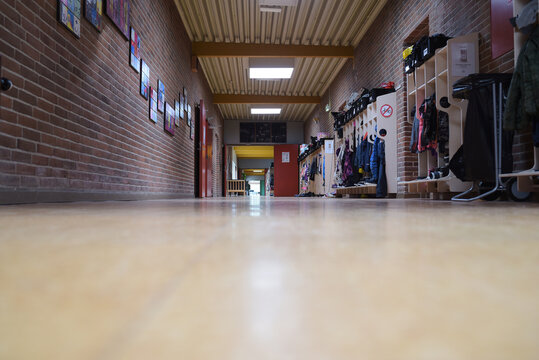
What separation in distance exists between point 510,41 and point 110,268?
385cm

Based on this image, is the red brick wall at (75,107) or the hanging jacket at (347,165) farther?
the hanging jacket at (347,165)

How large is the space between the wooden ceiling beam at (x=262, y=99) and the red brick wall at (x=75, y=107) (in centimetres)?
579

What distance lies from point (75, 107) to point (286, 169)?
11.9 metres

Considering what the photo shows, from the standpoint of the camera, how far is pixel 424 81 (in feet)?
14.2

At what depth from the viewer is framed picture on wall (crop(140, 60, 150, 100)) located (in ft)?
14.0

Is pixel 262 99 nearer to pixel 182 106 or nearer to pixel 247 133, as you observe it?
pixel 247 133

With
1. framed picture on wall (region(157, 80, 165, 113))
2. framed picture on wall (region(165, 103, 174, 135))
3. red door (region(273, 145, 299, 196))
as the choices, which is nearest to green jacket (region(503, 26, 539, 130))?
framed picture on wall (region(157, 80, 165, 113))

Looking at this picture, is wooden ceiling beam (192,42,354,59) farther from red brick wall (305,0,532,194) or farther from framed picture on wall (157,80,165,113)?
framed picture on wall (157,80,165,113)

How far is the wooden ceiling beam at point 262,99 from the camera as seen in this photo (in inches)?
429

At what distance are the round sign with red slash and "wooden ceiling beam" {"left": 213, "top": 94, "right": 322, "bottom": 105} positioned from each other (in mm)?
5940

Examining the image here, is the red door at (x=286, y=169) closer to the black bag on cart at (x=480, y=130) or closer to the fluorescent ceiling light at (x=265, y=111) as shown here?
the fluorescent ceiling light at (x=265, y=111)

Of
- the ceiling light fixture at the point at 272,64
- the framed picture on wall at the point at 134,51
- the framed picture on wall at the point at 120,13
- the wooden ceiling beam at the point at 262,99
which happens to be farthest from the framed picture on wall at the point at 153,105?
the wooden ceiling beam at the point at 262,99

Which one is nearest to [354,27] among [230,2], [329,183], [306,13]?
[306,13]

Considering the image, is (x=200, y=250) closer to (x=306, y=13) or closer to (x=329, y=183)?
(x=306, y=13)
